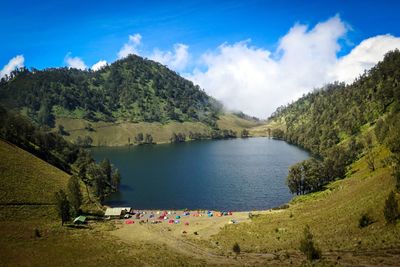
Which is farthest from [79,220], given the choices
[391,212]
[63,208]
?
[391,212]

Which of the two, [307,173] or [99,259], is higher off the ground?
[307,173]

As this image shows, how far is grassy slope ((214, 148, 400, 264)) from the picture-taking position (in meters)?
46.1

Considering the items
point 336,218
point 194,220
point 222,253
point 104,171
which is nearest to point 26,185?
point 104,171

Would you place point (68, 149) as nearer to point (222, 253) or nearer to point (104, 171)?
point (104, 171)

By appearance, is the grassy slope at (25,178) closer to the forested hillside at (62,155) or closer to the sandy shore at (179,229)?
the forested hillside at (62,155)

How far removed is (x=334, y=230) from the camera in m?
60.7

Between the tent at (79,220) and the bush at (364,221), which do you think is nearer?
the bush at (364,221)

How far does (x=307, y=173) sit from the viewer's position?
450 ft

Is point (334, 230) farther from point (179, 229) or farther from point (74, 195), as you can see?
point (74, 195)

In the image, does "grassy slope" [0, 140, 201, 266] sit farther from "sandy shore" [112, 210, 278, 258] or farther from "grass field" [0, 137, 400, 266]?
"sandy shore" [112, 210, 278, 258]

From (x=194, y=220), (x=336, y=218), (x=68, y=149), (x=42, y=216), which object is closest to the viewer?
(x=336, y=218)

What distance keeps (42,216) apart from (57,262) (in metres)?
42.5

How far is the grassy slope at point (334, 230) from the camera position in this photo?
46062mm

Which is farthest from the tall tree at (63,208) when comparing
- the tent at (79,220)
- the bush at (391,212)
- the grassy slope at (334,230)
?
the bush at (391,212)
